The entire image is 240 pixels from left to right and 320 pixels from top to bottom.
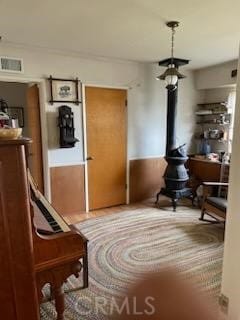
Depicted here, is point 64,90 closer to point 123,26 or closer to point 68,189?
point 123,26

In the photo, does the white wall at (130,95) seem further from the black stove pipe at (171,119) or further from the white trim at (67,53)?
the black stove pipe at (171,119)

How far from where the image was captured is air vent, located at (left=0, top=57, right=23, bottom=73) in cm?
316

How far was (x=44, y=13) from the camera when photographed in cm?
225

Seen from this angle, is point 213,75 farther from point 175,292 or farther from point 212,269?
point 175,292

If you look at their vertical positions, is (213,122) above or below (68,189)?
above

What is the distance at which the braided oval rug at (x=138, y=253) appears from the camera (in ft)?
6.79

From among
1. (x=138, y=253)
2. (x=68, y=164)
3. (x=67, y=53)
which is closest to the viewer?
(x=138, y=253)

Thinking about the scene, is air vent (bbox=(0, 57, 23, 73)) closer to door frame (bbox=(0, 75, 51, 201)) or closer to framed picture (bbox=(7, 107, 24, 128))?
door frame (bbox=(0, 75, 51, 201))

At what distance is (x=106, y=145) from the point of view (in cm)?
406

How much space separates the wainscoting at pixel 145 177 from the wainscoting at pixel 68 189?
0.94 m

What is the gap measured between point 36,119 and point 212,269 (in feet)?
9.41

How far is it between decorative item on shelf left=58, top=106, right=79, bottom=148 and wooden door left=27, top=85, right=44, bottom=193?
0.32 m

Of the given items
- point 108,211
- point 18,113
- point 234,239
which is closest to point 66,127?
point 108,211

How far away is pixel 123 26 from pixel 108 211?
2.66m
